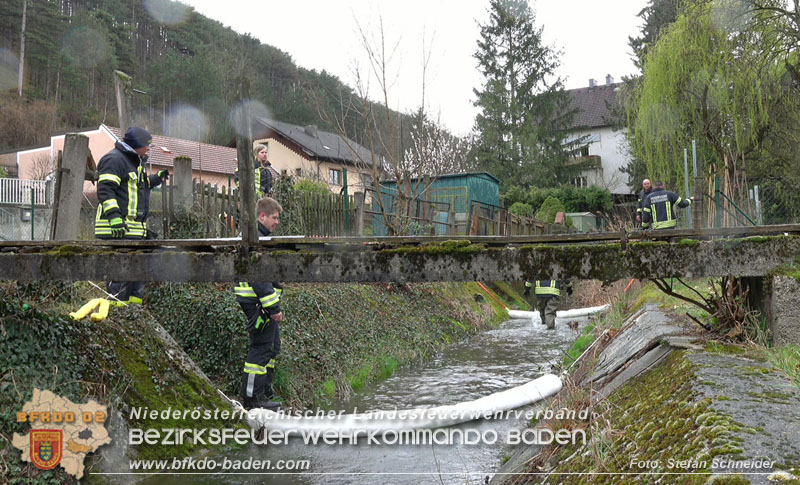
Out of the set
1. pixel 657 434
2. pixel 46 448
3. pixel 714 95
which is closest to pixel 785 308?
pixel 657 434

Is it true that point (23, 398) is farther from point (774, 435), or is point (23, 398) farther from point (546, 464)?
point (774, 435)

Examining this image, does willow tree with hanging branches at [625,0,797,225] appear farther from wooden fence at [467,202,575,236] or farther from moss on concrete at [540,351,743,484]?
moss on concrete at [540,351,743,484]

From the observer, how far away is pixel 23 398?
3.85 meters

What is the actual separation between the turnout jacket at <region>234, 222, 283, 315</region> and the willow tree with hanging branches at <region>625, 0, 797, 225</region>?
12232 millimetres

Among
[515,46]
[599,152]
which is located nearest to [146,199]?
[515,46]

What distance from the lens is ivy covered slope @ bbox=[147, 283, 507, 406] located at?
6.52 m

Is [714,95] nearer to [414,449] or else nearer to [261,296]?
[414,449]

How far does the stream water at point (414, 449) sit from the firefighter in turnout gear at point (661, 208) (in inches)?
173

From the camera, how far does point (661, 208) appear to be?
11.2 m

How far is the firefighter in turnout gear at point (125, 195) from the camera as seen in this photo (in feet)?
18.6

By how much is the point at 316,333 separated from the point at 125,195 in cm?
297

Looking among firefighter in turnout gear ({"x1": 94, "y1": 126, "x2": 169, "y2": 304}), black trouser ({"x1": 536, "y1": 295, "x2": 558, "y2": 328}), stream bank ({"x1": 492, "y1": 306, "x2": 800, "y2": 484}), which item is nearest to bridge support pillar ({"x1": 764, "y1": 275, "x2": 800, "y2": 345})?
stream bank ({"x1": 492, "y1": 306, "x2": 800, "y2": 484})

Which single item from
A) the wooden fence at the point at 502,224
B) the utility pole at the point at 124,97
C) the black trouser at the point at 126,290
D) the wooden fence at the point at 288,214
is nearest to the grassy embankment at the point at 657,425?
the black trouser at the point at 126,290

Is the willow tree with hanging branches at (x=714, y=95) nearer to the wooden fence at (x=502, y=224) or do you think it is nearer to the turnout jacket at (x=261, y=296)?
the wooden fence at (x=502, y=224)
